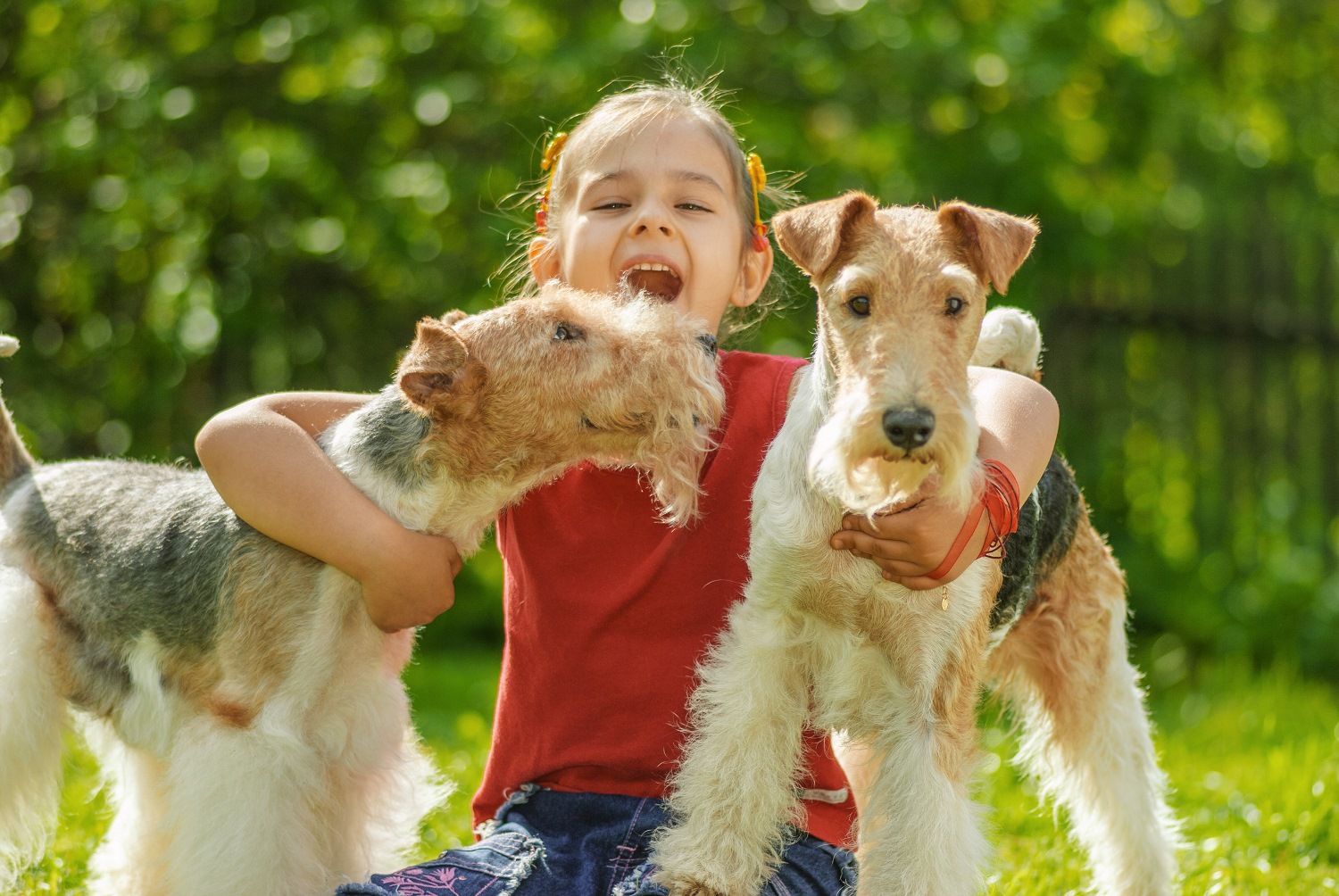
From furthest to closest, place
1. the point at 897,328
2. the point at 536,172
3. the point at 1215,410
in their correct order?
1. the point at 1215,410
2. the point at 536,172
3. the point at 897,328

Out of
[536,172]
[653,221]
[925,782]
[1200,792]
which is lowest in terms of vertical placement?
[1200,792]

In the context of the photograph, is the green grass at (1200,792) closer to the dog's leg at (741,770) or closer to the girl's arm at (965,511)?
the dog's leg at (741,770)

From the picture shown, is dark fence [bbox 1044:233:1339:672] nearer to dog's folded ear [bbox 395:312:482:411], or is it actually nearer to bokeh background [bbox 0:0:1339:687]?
bokeh background [bbox 0:0:1339:687]

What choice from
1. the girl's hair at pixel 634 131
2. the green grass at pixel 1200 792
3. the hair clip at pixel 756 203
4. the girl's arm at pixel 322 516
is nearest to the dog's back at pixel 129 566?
the girl's arm at pixel 322 516

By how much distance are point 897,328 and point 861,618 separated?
2.08 feet

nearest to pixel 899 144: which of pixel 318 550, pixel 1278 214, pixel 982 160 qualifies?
pixel 982 160

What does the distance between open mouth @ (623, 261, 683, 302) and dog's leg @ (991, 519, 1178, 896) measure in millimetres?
1249

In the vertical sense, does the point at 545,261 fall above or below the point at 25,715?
above

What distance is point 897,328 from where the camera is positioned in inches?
95.8

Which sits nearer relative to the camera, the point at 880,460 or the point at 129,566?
the point at 880,460

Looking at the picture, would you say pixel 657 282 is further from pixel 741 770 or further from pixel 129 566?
pixel 129 566

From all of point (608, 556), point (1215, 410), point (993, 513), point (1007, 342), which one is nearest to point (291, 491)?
point (608, 556)

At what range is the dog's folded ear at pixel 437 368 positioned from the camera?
2.88 meters

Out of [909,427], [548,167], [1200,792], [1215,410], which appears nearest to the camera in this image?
[909,427]
